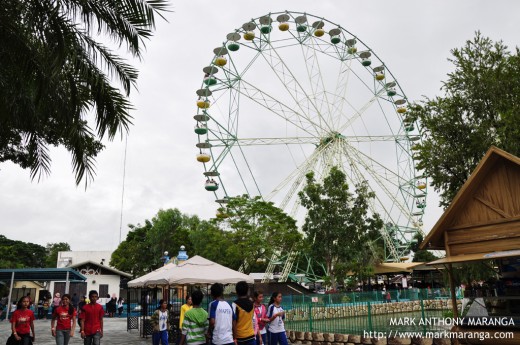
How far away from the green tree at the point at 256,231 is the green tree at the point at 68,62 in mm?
21065

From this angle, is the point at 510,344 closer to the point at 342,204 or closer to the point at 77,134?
the point at 77,134

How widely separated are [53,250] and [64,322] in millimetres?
85820

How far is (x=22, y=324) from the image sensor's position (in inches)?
325

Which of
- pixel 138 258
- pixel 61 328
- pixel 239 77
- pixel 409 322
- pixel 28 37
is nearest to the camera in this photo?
pixel 28 37

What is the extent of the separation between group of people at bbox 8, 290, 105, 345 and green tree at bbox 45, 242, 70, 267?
72960mm

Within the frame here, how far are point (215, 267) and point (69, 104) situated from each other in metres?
7.02

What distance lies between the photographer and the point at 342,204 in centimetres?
2594

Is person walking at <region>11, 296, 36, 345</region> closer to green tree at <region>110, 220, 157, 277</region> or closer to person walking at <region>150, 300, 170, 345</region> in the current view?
person walking at <region>150, 300, 170, 345</region>

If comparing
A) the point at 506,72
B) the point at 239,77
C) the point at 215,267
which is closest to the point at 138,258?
the point at 239,77

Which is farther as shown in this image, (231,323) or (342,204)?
(342,204)

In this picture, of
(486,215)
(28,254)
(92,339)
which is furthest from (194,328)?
(28,254)

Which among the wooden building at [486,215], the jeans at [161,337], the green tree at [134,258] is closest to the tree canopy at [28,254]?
the green tree at [134,258]

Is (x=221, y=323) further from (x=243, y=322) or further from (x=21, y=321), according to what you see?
(x=21, y=321)

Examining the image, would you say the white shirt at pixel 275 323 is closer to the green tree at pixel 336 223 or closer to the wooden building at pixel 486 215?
the wooden building at pixel 486 215
